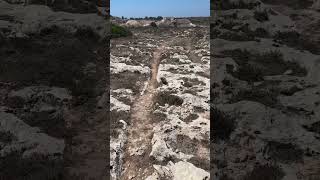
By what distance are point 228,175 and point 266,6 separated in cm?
2257

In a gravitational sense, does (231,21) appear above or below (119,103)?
above

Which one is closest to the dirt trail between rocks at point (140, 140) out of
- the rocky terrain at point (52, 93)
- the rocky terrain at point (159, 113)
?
the rocky terrain at point (159, 113)

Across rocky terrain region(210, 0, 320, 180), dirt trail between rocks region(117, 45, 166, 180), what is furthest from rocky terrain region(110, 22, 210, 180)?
rocky terrain region(210, 0, 320, 180)

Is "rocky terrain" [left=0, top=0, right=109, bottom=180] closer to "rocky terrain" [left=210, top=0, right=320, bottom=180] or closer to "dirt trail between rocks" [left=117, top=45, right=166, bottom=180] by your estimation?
"dirt trail between rocks" [left=117, top=45, right=166, bottom=180]

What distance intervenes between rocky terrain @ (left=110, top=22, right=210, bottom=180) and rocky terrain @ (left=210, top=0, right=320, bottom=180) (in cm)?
58

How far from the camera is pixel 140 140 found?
16094mm

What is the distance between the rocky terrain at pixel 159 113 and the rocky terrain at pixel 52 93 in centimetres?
62

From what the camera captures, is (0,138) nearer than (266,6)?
Yes

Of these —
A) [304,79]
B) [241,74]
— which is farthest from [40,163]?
[304,79]

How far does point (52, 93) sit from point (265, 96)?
823cm

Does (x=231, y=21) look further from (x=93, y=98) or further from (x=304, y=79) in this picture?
(x=93, y=98)

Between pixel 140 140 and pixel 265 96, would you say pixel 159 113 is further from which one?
pixel 265 96

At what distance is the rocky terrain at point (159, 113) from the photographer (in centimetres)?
1441

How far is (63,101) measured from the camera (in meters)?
18.8
